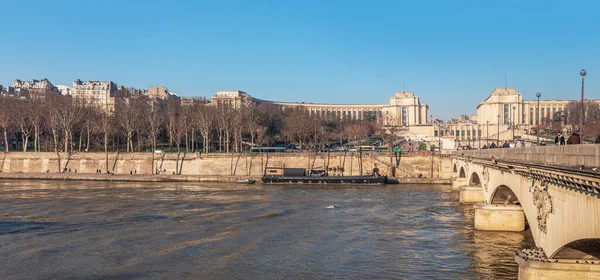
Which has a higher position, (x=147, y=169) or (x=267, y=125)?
(x=267, y=125)

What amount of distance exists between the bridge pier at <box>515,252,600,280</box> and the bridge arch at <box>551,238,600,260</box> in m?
0.36

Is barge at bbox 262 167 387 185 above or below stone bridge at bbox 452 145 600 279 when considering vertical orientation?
below

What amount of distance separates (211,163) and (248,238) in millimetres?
45520

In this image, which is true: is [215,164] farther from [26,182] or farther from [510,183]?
[510,183]

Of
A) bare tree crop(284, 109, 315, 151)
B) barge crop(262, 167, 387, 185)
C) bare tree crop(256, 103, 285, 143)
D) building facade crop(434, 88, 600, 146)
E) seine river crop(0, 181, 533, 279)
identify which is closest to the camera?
seine river crop(0, 181, 533, 279)

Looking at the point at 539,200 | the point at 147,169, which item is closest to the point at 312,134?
the point at 147,169

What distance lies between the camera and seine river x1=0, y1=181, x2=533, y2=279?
2416 cm

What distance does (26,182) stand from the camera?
67.6 meters

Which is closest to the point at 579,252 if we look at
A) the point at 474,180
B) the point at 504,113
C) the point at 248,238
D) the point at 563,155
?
the point at 563,155

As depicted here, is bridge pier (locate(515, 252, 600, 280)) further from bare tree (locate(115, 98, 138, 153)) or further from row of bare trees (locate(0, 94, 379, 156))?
bare tree (locate(115, 98, 138, 153))

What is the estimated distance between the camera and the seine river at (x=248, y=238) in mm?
24156

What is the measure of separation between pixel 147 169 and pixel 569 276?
6782 centimetres

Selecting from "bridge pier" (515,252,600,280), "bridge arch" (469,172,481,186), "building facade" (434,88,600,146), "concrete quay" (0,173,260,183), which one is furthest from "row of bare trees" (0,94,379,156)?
"bridge pier" (515,252,600,280)

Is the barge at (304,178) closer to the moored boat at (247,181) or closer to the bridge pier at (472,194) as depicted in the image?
the moored boat at (247,181)
